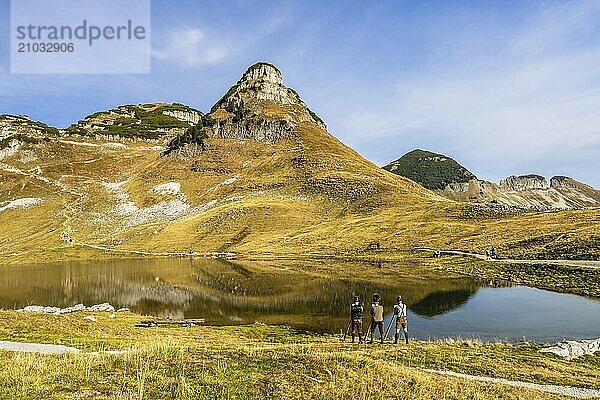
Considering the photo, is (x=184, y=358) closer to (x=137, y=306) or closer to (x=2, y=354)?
(x=2, y=354)

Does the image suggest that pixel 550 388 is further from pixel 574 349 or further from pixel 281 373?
pixel 281 373

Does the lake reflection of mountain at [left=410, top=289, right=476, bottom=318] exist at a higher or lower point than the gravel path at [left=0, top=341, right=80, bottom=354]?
lower

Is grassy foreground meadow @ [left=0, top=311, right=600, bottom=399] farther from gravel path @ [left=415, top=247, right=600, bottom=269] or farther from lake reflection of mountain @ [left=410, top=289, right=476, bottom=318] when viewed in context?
gravel path @ [left=415, top=247, right=600, bottom=269]

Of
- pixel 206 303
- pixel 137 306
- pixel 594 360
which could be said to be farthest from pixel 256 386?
pixel 137 306

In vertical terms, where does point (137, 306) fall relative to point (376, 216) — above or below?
below

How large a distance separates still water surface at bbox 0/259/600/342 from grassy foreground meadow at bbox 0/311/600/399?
13.4 metres

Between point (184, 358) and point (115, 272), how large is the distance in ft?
287

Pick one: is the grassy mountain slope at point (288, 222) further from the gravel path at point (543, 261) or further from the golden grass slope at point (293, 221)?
the gravel path at point (543, 261)

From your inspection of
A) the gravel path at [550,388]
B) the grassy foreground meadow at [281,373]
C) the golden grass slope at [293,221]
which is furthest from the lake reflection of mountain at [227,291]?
the golden grass slope at [293,221]

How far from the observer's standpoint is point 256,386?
704 inches

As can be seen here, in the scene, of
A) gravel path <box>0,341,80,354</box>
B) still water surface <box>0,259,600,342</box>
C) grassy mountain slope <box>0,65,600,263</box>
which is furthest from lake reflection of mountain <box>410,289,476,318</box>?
gravel path <box>0,341,80,354</box>

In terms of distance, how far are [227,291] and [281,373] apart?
52.2m

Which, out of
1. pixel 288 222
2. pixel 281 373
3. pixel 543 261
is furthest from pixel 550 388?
pixel 288 222

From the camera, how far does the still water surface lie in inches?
1708
